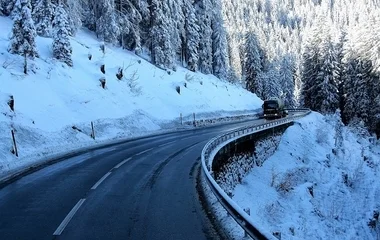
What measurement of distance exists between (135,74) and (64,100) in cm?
1460

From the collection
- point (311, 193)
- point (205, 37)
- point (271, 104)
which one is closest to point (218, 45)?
point (205, 37)

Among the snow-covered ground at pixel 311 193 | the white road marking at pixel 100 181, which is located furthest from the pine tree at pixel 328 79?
the white road marking at pixel 100 181

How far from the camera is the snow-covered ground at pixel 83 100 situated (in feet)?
62.3

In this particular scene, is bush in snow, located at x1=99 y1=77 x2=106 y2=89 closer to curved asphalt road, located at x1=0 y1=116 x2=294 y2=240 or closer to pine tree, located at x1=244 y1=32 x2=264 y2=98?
curved asphalt road, located at x1=0 y1=116 x2=294 y2=240

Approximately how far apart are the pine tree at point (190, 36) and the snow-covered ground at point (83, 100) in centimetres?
1022

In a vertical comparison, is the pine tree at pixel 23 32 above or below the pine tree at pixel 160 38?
below

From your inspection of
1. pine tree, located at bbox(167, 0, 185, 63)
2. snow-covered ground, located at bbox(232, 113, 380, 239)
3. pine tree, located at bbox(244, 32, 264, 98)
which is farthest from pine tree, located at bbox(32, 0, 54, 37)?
pine tree, located at bbox(244, 32, 264, 98)

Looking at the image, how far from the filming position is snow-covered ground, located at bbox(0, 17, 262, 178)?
62.3 ft

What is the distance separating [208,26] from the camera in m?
64.0

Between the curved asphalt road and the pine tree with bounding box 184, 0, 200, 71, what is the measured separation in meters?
43.6

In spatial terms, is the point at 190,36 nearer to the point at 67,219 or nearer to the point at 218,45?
the point at 218,45

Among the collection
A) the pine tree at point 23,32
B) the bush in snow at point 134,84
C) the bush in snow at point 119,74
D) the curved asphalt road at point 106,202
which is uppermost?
the pine tree at point 23,32

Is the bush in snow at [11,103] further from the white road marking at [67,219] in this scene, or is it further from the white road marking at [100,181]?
the white road marking at [67,219]

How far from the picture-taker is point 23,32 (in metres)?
24.7
